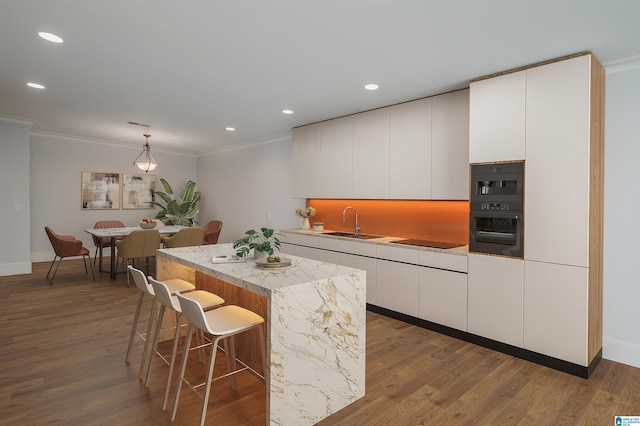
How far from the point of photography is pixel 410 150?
4352 mm

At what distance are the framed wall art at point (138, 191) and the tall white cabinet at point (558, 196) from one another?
7923mm

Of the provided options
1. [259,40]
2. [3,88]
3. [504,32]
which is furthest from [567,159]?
[3,88]

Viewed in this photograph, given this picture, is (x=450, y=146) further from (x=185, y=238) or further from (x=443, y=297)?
(x=185, y=238)

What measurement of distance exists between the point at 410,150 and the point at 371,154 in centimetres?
61

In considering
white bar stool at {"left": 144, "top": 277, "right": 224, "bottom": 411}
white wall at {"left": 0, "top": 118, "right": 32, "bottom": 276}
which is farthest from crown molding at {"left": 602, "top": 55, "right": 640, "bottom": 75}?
white wall at {"left": 0, "top": 118, "right": 32, "bottom": 276}

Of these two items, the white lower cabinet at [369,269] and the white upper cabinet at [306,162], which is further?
the white upper cabinet at [306,162]

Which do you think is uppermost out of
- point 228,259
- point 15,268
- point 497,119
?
point 497,119

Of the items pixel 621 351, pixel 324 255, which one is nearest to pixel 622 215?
pixel 621 351

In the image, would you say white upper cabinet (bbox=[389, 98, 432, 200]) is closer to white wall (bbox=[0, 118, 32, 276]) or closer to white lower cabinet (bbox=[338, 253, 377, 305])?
white lower cabinet (bbox=[338, 253, 377, 305])

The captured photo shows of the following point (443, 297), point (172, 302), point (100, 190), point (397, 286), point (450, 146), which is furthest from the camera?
point (100, 190)

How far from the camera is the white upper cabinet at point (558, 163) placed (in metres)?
2.92

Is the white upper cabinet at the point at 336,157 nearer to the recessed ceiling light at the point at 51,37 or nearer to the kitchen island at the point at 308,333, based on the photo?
the kitchen island at the point at 308,333

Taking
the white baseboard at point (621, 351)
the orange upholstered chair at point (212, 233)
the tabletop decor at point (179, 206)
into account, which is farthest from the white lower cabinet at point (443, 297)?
the tabletop decor at point (179, 206)

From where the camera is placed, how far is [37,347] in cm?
338
